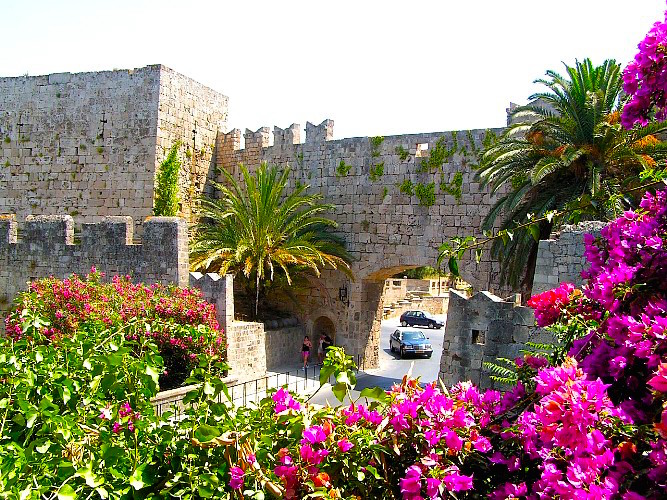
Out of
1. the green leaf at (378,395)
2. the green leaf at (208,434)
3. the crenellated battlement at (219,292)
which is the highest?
the green leaf at (378,395)

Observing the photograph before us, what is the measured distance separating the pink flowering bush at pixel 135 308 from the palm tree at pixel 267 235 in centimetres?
275

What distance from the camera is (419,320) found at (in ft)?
102

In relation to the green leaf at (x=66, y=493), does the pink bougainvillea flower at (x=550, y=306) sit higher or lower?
higher

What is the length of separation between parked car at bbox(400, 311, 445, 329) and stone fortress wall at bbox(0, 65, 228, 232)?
52.3ft

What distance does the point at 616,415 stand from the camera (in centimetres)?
223

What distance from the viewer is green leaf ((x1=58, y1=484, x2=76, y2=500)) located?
100 inches

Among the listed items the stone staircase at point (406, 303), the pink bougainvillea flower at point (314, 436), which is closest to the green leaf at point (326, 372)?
the pink bougainvillea flower at point (314, 436)

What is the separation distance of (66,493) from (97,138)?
1534 cm

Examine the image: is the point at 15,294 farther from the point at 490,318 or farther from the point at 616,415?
the point at 616,415

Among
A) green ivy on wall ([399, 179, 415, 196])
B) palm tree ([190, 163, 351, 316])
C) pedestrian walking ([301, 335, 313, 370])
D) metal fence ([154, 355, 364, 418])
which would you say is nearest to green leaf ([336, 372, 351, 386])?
metal fence ([154, 355, 364, 418])

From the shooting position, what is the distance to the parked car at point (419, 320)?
1216 inches

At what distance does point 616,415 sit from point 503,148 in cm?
1087

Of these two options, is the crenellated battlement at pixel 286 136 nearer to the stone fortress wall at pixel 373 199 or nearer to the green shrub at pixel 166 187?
the stone fortress wall at pixel 373 199

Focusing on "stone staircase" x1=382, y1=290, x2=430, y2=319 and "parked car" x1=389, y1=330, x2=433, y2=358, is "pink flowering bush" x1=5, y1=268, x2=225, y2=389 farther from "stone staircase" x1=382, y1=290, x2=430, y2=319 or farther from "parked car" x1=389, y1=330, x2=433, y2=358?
"stone staircase" x1=382, y1=290, x2=430, y2=319
